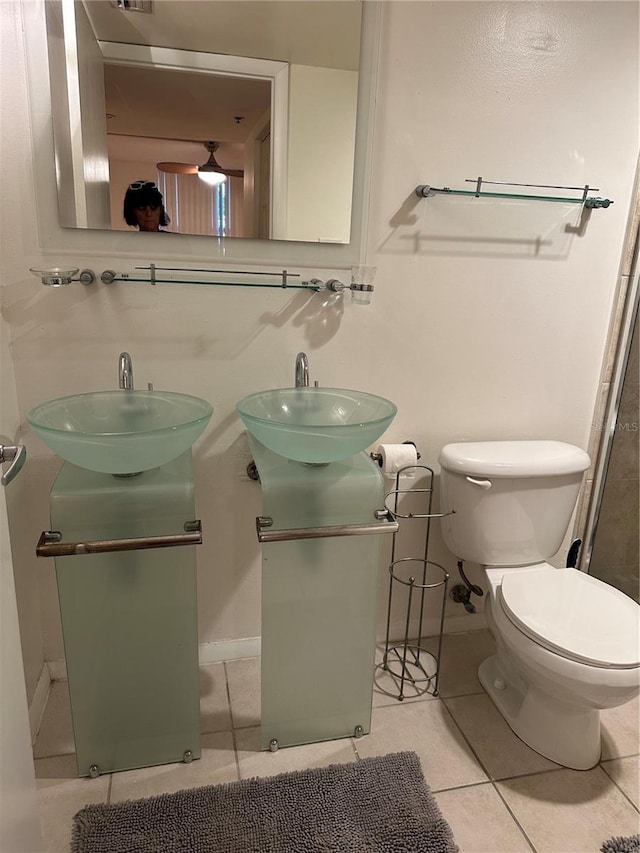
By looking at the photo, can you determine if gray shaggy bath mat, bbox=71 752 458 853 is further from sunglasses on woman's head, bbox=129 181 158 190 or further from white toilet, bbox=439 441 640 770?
sunglasses on woman's head, bbox=129 181 158 190

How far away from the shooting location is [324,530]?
1452mm

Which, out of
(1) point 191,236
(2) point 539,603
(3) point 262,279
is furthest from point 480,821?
(1) point 191,236

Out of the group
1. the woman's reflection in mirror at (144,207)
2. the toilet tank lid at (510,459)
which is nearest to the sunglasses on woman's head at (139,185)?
the woman's reflection in mirror at (144,207)

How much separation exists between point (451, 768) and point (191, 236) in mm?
1673

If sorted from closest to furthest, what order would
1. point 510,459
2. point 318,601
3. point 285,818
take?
point 285,818
point 318,601
point 510,459

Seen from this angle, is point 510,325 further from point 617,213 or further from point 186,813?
point 186,813

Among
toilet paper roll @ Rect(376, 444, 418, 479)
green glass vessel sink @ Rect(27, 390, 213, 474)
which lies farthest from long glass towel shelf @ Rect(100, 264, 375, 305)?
toilet paper roll @ Rect(376, 444, 418, 479)

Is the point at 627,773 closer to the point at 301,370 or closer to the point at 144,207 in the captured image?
the point at 301,370

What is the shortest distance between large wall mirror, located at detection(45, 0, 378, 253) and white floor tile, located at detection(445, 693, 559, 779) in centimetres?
156

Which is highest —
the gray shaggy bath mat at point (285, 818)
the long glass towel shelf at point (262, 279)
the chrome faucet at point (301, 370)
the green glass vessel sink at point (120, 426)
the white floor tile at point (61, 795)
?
the long glass towel shelf at point (262, 279)

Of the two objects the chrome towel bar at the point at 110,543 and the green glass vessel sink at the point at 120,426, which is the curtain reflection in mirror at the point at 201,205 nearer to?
the green glass vessel sink at the point at 120,426

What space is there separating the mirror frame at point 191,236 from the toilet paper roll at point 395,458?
58 centimetres

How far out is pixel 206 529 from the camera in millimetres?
1857

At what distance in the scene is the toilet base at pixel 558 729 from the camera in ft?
5.32
